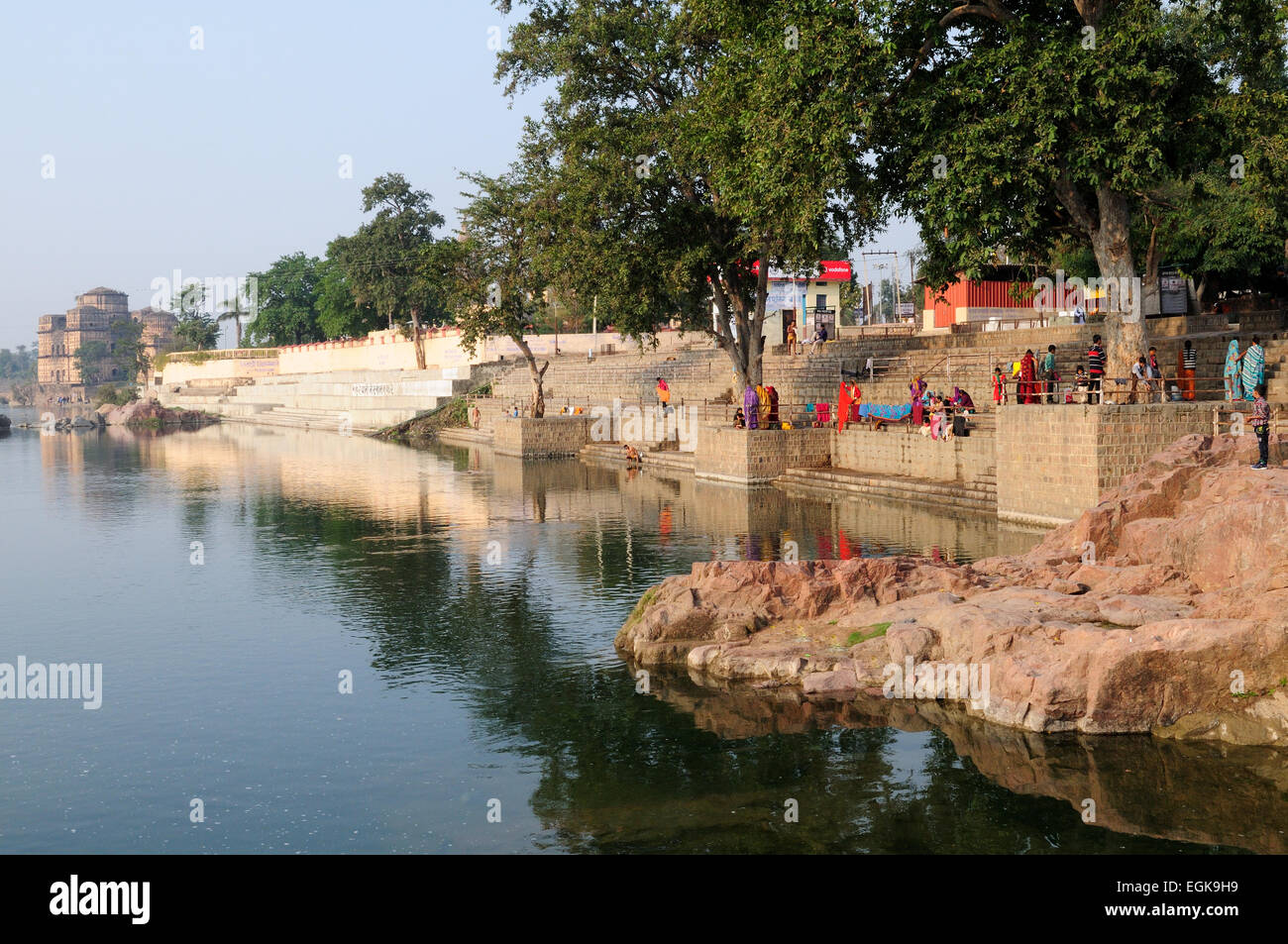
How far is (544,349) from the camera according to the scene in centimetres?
6950

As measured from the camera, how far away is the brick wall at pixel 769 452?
→ 32.6m

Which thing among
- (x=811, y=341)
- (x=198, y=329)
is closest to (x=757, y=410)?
(x=811, y=341)

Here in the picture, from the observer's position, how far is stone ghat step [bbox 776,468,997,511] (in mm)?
26031

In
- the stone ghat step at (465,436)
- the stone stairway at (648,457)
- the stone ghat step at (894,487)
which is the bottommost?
the stone ghat step at (894,487)

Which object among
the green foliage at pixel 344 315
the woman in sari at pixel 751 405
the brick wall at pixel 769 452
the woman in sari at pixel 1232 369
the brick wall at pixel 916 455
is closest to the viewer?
the woman in sari at pixel 1232 369

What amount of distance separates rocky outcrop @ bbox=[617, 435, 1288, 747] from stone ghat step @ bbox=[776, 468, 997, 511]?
8625 mm

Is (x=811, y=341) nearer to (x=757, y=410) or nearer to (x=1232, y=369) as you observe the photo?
(x=757, y=410)

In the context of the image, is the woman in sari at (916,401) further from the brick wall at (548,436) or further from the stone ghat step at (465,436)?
the stone ghat step at (465,436)

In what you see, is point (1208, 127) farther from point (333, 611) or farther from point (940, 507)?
point (333, 611)

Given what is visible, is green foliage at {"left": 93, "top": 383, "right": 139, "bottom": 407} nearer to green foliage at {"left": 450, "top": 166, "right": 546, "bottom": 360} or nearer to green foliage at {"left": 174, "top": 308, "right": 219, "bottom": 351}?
green foliage at {"left": 174, "top": 308, "right": 219, "bottom": 351}

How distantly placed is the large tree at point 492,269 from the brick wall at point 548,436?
201cm

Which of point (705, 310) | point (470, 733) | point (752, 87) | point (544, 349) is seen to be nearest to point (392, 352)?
point (544, 349)

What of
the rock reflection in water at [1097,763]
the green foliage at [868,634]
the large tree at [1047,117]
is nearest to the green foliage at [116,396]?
the large tree at [1047,117]
